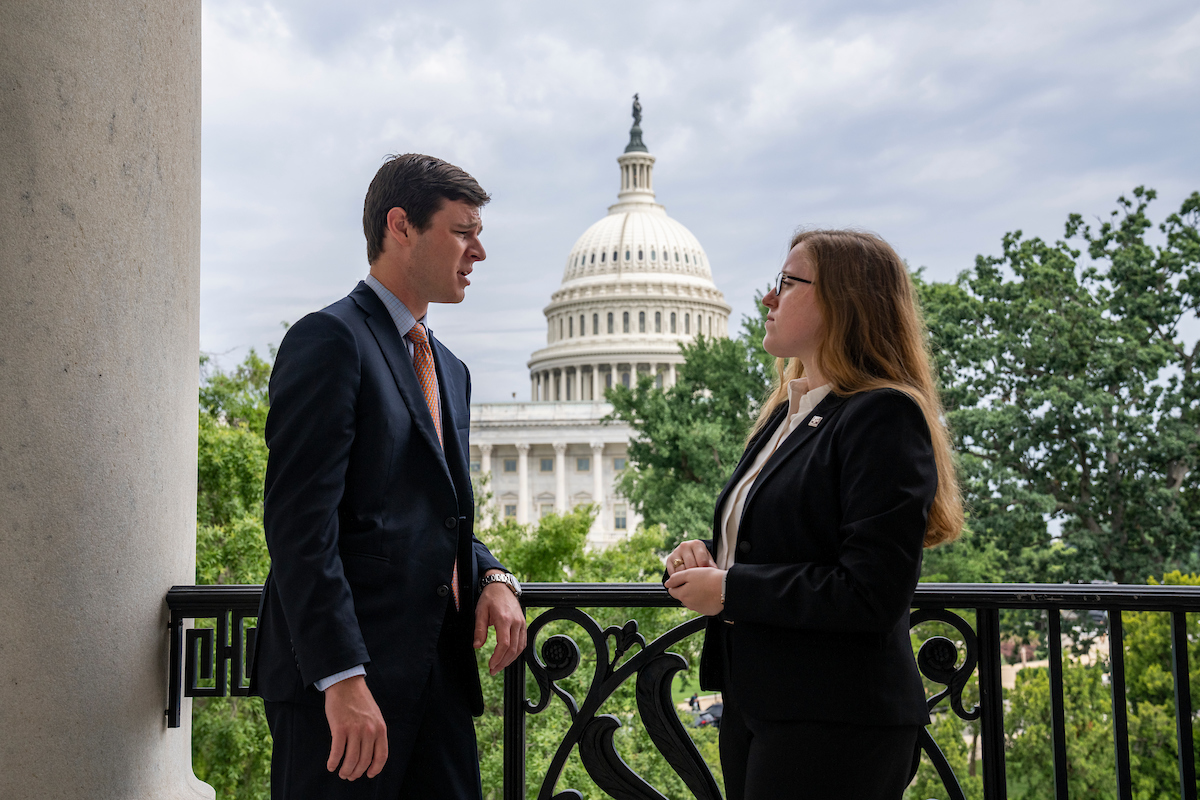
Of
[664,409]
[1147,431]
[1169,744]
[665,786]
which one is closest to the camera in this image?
[1169,744]

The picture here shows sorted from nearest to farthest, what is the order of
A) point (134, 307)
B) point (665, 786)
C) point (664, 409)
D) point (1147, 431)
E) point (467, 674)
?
point (467, 674), point (134, 307), point (665, 786), point (1147, 431), point (664, 409)

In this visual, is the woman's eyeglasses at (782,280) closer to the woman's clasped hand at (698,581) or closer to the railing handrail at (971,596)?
the woman's clasped hand at (698,581)

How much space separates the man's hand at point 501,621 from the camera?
8.57 ft

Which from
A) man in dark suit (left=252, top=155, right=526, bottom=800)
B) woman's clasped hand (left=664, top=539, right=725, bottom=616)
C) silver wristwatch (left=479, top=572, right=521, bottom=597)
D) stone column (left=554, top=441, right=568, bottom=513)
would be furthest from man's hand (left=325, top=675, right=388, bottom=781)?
stone column (left=554, top=441, right=568, bottom=513)

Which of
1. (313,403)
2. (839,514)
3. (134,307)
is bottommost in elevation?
(839,514)

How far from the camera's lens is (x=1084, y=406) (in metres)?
23.5

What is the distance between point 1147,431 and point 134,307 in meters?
24.6

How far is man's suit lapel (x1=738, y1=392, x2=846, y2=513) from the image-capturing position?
237 cm

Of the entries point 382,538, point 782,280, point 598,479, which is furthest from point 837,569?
point 598,479

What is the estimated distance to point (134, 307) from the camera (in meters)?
2.75

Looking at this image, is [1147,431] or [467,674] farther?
[1147,431]

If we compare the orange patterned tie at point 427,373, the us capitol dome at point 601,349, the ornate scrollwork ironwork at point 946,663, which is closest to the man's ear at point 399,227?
the orange patterned tie at point 427,373

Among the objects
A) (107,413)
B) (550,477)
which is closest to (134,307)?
(107,413)

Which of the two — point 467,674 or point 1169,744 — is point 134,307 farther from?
point 1169,744
